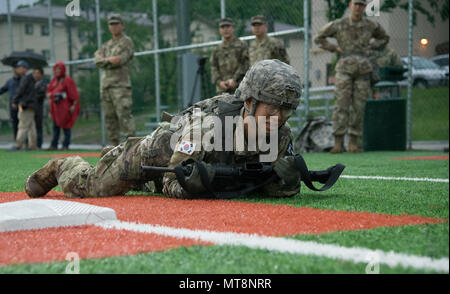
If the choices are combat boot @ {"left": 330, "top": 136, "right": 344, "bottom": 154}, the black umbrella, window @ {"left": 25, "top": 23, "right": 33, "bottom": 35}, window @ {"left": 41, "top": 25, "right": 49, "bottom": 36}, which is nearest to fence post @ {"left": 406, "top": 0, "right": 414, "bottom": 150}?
combat boot @ {"left": 330, "top": 136, "right": 344, "bottom": 154}

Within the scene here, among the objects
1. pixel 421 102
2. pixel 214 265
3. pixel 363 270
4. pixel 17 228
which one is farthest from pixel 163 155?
pixel 421 102

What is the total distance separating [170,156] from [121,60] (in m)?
6.85

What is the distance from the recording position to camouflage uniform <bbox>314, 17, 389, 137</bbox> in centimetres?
922

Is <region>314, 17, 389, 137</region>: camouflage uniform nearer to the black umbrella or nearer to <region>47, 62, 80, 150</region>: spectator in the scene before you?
<region>47, 62, 80, 150</region>: spectator

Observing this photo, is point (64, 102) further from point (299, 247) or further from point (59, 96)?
point (299, 247)

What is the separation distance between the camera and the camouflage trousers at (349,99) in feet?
30.4

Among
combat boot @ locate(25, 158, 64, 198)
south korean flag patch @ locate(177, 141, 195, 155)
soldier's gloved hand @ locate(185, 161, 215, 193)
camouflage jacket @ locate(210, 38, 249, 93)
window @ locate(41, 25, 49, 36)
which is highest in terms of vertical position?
window @ locate(41, 25, 49, 36)

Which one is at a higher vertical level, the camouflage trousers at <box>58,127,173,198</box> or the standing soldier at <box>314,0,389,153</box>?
the standing soldier at <box>314,0,389,153</box>

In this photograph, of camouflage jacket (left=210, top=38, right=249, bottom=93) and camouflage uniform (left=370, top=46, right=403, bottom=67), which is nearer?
camouflage jacket (left=210, top=38, right=249, bottom=93)

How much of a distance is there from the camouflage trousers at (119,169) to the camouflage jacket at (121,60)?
6.49 meters

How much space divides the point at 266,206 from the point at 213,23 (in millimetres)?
8793

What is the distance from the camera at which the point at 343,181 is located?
16.2 feet

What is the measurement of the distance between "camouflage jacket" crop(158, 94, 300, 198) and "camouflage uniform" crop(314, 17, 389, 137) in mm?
5780

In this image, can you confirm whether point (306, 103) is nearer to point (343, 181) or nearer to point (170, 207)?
point (343, 181)
